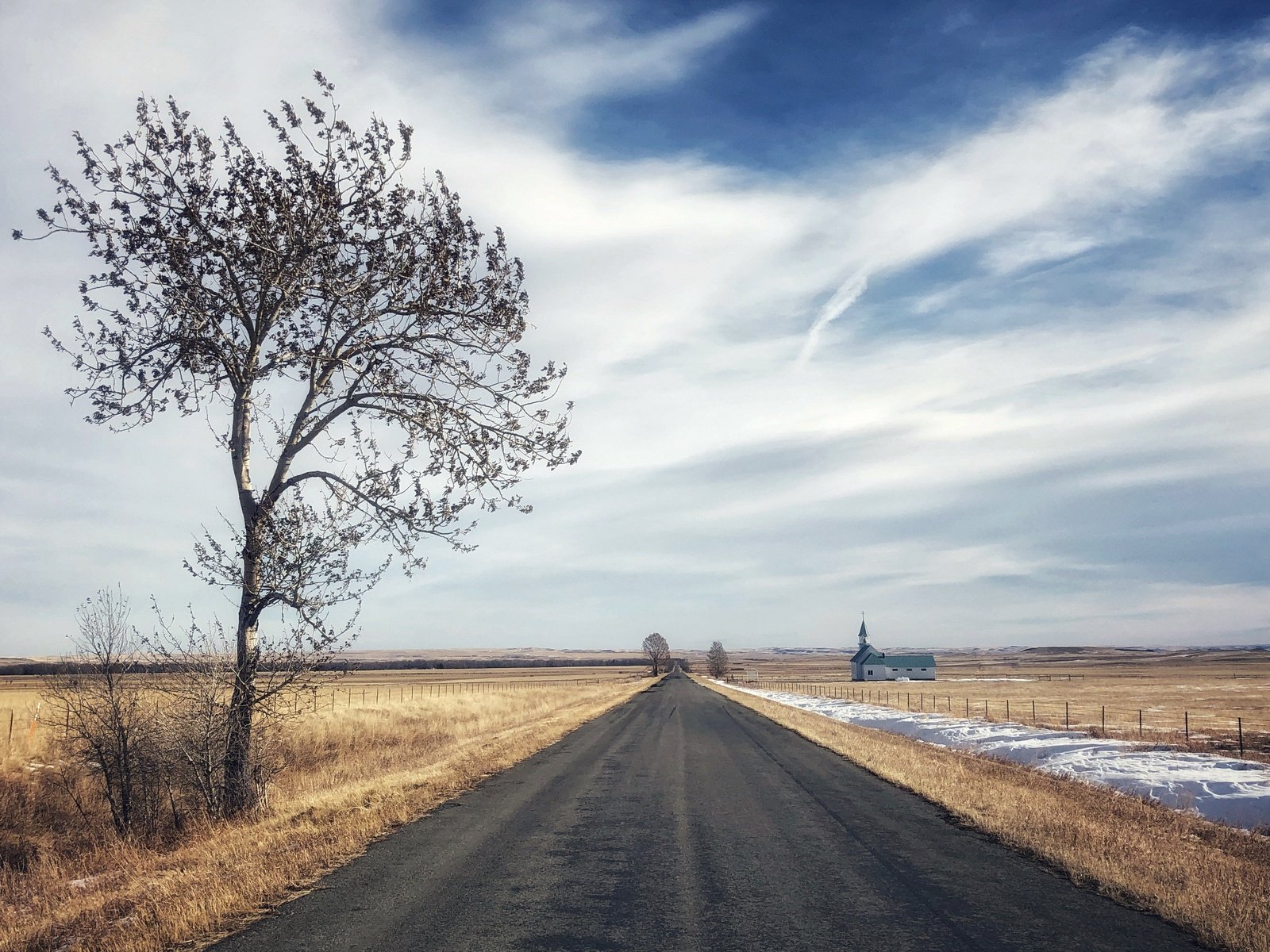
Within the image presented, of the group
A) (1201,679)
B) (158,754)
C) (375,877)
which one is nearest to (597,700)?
(158,754)

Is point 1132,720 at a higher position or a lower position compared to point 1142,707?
higher

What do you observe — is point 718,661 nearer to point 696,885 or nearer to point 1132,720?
point 1132,720

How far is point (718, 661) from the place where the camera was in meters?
145

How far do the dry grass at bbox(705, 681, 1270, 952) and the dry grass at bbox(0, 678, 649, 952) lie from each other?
25.7 feet

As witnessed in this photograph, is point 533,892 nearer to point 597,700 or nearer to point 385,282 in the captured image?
point 385,282

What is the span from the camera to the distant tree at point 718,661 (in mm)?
141750

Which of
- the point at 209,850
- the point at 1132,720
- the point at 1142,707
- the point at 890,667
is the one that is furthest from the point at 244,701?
the point at 890,667

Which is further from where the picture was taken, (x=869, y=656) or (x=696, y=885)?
(x=869, y=656)

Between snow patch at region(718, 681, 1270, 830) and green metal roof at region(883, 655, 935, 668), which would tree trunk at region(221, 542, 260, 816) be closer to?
snow patch at region(718, 681, 1270, 830)

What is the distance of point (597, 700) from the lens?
48844 mm

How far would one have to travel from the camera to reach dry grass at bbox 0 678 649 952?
666cm

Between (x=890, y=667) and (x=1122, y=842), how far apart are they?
127 meters

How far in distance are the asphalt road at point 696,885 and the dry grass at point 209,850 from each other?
523 mm

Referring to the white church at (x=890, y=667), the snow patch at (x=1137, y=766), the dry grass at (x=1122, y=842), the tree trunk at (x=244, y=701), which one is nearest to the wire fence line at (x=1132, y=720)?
the snow patch at (x=1137, y=766)
